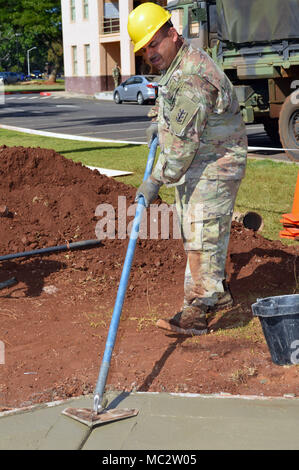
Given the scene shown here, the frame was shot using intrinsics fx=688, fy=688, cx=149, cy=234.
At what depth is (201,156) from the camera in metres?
4.44

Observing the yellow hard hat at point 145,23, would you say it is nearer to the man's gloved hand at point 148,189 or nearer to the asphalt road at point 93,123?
the man's gloved hand at point 148,189

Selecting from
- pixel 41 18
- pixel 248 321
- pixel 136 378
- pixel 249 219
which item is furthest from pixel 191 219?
pixel 41 18

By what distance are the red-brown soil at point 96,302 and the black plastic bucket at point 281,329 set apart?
7 centimetres

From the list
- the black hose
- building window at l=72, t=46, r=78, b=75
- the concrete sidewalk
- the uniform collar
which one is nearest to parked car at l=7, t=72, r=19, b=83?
building window at l=72, t=46, r=78, b=75

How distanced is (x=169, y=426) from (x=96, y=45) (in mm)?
44888

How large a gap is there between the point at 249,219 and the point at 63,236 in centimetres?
213

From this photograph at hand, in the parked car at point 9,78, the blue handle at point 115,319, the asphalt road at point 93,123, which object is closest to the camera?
the blue handle at point 115,319

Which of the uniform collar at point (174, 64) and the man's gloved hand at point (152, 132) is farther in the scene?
the man's gloved hand at point (152, 132)

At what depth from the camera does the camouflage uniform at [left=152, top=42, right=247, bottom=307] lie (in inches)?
164

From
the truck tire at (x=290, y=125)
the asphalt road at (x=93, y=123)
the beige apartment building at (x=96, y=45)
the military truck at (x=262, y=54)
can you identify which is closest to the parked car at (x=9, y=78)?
the beige apartment building at (x=96, y=45)

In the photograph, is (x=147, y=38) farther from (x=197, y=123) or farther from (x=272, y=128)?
(x=272, y=128)

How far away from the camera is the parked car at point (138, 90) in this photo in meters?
32.4

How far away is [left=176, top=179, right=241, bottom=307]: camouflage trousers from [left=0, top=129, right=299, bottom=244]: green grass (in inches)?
103

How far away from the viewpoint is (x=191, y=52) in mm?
4223
